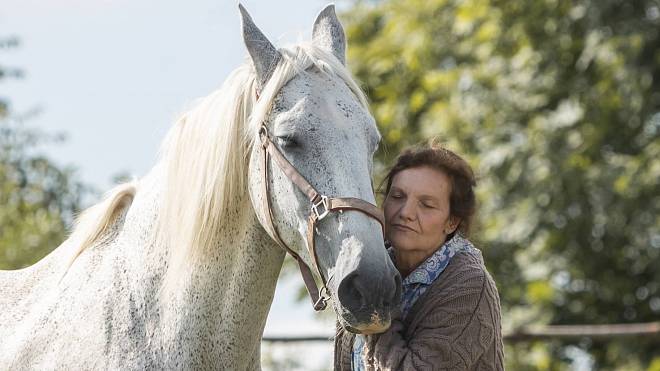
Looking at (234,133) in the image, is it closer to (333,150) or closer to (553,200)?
(333,150)

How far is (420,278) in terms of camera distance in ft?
13.2

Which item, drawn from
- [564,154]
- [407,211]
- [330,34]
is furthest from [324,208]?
[564,154]

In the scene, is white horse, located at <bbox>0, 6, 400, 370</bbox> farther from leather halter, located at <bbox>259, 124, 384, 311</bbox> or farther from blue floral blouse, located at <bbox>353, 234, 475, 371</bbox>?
blue floral blouse, located at <bbox>353, 234, 475, 371</bbox>

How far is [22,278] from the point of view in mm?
4539

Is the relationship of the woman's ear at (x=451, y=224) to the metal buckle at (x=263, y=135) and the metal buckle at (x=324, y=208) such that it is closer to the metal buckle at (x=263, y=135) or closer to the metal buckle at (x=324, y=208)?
the metal buckle at (x=324, y=208)

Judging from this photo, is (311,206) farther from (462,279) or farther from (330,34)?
(330,34)

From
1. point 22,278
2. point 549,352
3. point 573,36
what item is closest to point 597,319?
point 549,352

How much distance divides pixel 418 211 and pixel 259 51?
2.35ft

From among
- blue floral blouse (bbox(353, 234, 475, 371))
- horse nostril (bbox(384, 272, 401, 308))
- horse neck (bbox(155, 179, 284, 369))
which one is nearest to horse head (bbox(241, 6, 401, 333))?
horse nostril (bbox(384, 272, 401, 308))

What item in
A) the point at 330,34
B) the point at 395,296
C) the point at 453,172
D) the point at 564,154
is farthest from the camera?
the point at 564,154

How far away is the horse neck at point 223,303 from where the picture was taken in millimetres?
3982

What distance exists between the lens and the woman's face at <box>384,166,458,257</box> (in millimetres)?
4086

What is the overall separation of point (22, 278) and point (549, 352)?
8.36 meters

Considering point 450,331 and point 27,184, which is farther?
point 27,184
